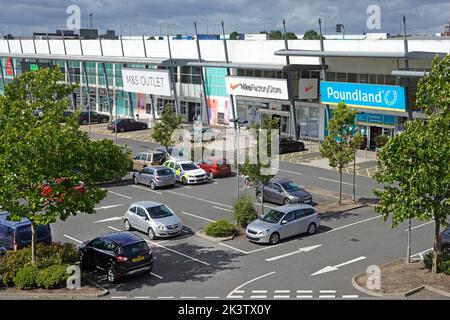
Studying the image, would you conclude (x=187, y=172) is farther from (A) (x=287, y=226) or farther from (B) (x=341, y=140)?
(A) (x=287, y=226)

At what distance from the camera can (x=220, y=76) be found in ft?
199

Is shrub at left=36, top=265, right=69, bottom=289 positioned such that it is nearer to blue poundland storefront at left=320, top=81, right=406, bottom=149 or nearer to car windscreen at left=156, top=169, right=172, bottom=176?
car windscreen at left=156, top=169, right=172, bottom=176

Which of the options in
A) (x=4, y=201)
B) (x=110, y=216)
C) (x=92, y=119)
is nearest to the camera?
(x=4, y=201)

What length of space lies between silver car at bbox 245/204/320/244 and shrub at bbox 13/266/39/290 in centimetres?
896

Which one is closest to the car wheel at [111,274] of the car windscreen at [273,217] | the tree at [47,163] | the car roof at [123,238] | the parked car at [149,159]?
the car roof at [123,238]

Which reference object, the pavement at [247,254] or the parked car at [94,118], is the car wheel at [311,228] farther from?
the parked car at [94,118]

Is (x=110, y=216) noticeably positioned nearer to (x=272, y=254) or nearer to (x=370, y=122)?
(x=272, y=254)

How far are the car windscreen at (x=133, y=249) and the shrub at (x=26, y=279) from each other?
293 cm

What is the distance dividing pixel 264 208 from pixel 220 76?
3285cm

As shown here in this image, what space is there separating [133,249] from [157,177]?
50.6 ft

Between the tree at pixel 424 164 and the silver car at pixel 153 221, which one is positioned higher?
the tree at pixel 424 164

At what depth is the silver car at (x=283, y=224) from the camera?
2339cm

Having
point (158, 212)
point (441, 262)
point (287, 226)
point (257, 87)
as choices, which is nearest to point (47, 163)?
point (158, 212)

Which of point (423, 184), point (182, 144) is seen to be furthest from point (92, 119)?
point (423, 184)
